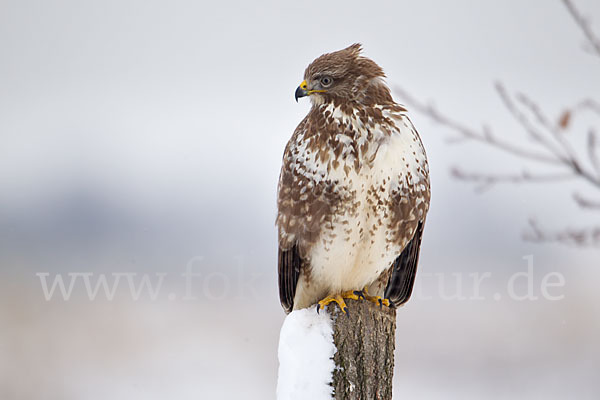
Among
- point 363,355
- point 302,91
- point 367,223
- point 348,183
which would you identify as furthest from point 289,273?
point 363,355

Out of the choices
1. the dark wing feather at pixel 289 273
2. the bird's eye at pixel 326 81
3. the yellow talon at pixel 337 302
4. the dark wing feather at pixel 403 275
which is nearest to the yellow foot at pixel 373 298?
the yellow talon at pixel 337 302

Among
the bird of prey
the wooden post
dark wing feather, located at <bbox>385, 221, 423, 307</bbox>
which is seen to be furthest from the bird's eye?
the wooden post

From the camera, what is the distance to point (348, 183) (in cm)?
374

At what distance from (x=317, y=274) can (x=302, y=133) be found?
0.76m

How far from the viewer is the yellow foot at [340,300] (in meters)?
3.30

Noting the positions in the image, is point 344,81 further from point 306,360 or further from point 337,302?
point 306,360

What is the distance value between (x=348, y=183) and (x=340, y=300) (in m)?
0.59

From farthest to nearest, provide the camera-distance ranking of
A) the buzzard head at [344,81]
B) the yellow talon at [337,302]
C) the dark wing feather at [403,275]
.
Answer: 1. the dark wing feather at [403,275]
2. the buzzard head at [344,81]
3. the yellow talon at [337,302]

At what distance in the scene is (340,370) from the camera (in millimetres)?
2820

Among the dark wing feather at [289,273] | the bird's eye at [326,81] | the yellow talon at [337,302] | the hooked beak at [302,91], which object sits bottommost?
the yellow talon at [337,302]

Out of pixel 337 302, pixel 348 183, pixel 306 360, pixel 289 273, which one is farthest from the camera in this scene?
pixel 289 273

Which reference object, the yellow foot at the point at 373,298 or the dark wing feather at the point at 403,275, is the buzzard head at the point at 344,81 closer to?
the dark wing feather at the point at 403,275

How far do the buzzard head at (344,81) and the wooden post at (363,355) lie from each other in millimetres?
1255

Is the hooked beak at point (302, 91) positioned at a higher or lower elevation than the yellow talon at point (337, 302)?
higher
